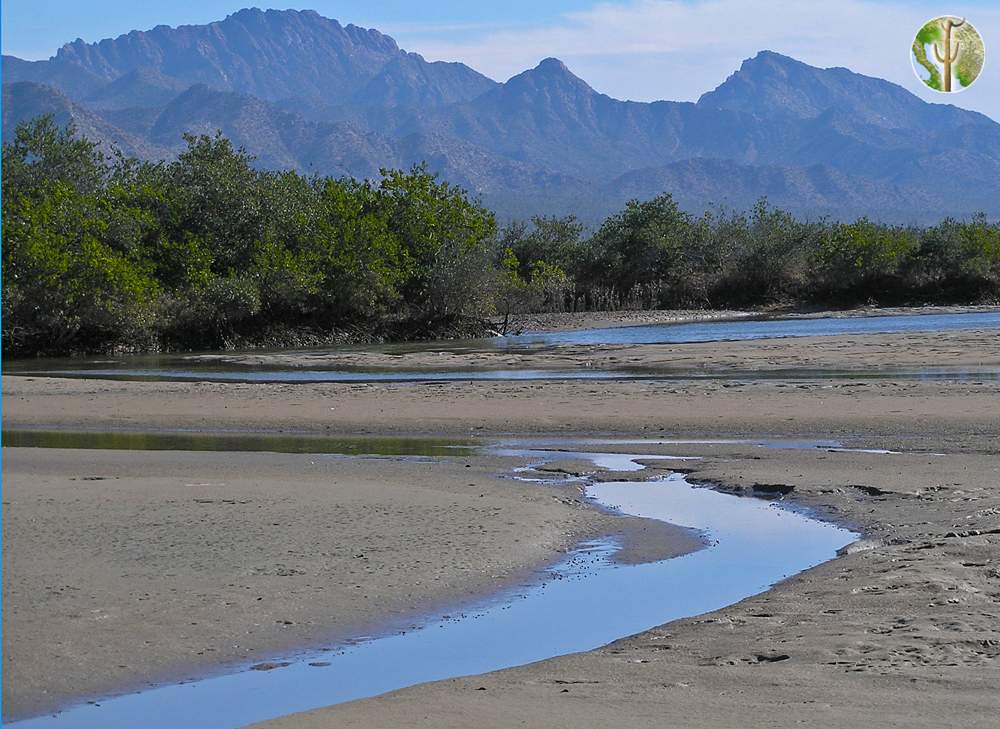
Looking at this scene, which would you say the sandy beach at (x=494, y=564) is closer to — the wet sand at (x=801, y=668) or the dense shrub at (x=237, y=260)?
the wet sand at (x=801, y=668)

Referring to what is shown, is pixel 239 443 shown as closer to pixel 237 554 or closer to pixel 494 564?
Answer: pixel 237 554

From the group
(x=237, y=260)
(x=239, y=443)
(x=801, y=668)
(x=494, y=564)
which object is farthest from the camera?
(x=237, y=260)

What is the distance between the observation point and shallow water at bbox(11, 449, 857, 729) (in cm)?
737

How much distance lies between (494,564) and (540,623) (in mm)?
1712

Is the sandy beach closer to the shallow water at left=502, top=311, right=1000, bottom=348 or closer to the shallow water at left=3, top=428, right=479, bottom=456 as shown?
the shallow water at left=3, top=428, right=479, bottom=456

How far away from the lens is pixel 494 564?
10805mm

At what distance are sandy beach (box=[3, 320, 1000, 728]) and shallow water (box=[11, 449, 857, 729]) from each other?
1.04 ft

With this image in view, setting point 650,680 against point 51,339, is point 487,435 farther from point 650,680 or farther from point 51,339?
point 51,339

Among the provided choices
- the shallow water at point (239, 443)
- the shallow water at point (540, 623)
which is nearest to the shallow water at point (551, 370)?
the shallow water at point (239, 443)

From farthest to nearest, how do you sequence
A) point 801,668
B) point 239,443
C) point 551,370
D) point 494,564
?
1. point 551,370
2. point 239,443
3. point 494,564
4. point 801,668

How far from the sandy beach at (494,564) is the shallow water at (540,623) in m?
0.32

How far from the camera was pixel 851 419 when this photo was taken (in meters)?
19.8

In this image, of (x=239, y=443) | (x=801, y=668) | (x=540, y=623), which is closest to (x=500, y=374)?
(x=239, y=443)

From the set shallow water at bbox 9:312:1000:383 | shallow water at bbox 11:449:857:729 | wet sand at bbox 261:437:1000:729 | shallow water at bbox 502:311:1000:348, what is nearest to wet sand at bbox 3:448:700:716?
shallow water at bbox 11:449:857:729
